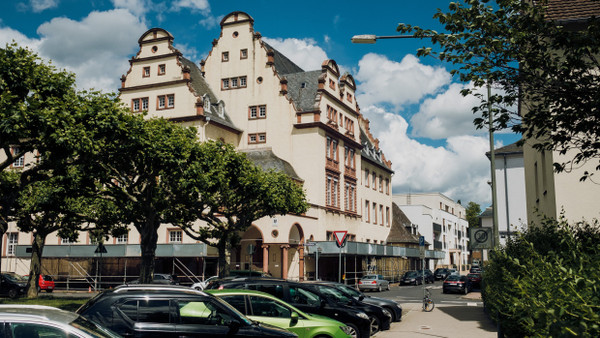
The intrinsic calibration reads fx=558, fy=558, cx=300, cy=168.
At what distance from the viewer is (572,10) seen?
1838 cm

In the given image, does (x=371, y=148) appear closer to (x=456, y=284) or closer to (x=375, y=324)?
(x=456, y=284)

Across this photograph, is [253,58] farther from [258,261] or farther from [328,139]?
[258,261]

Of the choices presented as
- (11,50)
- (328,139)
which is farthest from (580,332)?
(328,139)

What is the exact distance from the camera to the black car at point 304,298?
14.3 meters

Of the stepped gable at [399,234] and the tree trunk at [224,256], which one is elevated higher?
the stepped gable at [399,234]

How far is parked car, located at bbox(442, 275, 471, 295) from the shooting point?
42.8m

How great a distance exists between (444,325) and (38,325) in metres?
17.2

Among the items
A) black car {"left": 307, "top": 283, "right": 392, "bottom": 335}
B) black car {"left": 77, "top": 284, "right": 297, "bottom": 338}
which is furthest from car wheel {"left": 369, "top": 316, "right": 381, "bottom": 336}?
black car {"left": 77, "top": 284, "right": 297, "bottom": 338}

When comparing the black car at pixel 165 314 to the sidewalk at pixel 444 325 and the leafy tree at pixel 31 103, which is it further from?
the leafy tree at pixel 31 103

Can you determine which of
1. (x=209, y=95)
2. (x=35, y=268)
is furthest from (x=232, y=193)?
(x=209, y=95)

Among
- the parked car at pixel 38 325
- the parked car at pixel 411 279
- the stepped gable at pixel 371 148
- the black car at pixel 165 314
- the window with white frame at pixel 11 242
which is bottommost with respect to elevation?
the parked car at pixel 411 279

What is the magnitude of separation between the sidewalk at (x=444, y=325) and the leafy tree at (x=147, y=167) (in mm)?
11534

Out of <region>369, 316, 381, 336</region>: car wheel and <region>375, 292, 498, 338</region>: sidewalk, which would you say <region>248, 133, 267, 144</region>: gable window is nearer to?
<region>375, 292, 498, 338</region>: sidewalk

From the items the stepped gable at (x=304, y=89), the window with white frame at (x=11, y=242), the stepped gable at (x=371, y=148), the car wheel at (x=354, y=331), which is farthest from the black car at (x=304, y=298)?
the stepped gable at (x=371, y=148)
